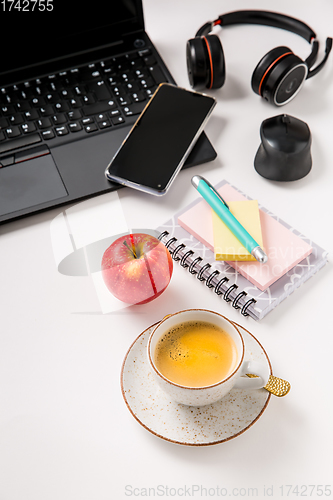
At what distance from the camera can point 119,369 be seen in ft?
1.71

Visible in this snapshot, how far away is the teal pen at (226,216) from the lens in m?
0.56

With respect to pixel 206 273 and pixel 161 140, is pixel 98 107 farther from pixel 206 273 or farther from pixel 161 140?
pixel 206 273

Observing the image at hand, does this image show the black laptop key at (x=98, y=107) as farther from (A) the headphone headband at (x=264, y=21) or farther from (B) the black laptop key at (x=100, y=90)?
(A) the headphone headband at (x=264, y=21)

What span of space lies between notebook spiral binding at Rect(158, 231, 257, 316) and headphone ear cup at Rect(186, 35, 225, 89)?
0.33 m

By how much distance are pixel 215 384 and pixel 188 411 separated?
81 mm

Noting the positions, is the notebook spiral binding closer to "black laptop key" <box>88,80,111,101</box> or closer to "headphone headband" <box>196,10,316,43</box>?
"black laptop key" <box>88,80,111,101</box>

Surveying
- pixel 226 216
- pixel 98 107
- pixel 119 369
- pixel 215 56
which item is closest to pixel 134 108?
pixel 98 107

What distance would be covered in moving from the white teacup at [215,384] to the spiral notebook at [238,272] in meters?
0.09

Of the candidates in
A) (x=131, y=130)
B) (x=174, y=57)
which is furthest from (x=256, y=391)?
(x=174, y=57)

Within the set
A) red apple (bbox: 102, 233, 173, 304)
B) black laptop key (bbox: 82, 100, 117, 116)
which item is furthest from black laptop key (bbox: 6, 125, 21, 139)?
red apple (bbox: 102, 233, 173, 304)

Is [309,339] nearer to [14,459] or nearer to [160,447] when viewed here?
[160,447]

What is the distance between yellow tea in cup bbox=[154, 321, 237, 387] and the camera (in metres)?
0.45

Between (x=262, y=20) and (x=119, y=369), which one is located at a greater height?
(x=262, y=20)

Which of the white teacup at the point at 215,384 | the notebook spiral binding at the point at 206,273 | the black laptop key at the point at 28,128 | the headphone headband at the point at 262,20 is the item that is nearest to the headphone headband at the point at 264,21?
the headphone headband at the point at 262,20
